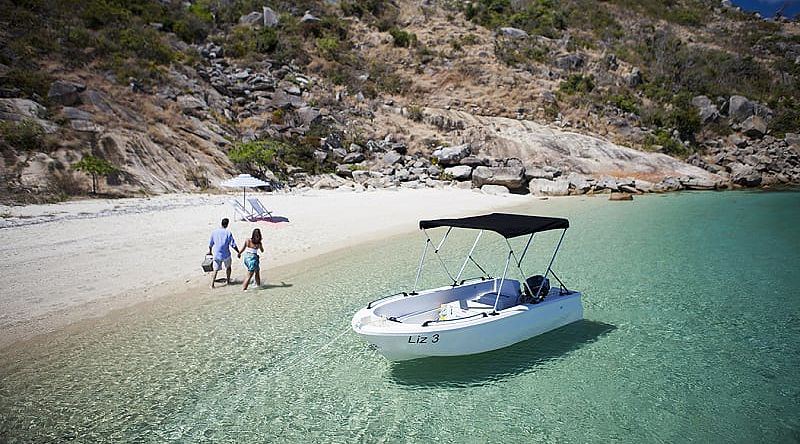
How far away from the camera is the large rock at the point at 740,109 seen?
52.8m

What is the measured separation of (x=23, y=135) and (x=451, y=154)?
92.8 ft

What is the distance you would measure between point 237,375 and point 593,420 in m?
5.70

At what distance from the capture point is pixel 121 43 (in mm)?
37562

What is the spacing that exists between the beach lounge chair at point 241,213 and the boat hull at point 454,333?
43.6 feet

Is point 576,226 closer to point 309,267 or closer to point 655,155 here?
point 309,267

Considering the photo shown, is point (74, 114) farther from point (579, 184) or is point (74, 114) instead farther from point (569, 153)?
point (569, 153)

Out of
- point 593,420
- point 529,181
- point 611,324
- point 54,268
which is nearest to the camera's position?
point 593,420

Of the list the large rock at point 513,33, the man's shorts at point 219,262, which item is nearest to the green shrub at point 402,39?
the large rock at point 513,33

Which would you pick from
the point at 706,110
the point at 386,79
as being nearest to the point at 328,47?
the point at 386,79

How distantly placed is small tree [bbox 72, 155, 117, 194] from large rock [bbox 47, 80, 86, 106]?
7442 mm

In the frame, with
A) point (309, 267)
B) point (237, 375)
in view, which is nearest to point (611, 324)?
point (237, 375)

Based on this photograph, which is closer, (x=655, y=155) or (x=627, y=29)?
(x=655, y=155)

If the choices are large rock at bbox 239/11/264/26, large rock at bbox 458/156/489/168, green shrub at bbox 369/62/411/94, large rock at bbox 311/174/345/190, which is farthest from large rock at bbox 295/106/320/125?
large rock at bbox 239/11/264/26

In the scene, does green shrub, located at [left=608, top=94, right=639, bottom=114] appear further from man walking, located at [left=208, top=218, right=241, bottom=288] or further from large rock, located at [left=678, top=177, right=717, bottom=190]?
man walking, located at [left=208, top=218, right=241, bottom=288]
